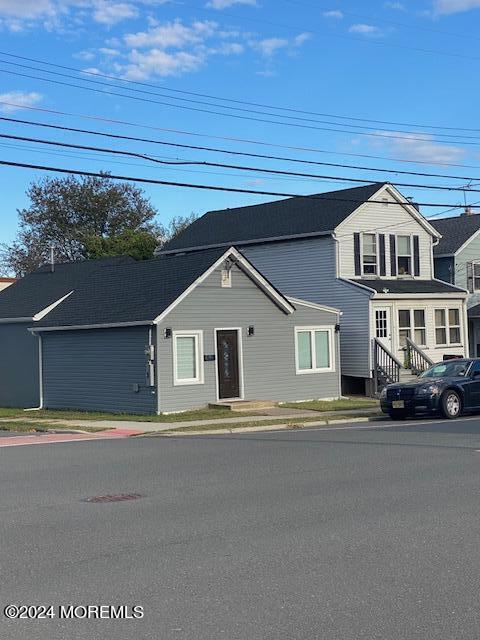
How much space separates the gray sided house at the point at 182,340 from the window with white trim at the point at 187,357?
1.2 inches

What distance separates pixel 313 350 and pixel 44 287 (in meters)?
11.4

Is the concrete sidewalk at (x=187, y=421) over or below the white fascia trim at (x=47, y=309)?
below

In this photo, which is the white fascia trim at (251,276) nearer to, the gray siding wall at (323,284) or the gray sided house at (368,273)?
the gray siding wall at (323,284)

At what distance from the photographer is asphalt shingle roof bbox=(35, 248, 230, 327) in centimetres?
2564

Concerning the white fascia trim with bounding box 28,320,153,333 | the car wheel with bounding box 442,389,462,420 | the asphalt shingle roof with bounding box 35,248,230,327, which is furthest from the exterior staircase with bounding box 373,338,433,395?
the white fascia trim with bounding box 28,320,153,333

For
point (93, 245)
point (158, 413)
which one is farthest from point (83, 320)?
point (93, 245)

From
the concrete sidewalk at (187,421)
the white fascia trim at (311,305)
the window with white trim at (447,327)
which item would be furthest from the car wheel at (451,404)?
the window with white trim at (447,327)

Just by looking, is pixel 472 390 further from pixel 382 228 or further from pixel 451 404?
pixel 382 228

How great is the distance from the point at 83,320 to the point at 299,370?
24.9ft

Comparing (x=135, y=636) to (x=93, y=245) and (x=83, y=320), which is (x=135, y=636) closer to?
(x=83, y=320)

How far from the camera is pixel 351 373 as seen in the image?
32.5m

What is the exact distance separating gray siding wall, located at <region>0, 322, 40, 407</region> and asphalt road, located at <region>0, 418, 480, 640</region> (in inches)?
625

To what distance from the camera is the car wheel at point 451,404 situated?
848 inches

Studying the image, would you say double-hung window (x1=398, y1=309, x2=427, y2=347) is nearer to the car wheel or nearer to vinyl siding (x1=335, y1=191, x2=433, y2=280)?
vinyl siding (x1=335, y1=191, x2=433, y2=280)
